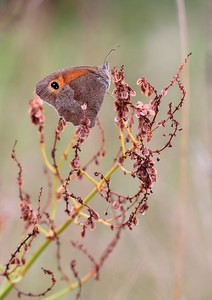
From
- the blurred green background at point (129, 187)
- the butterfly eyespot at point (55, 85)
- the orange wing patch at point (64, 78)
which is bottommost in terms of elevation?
the butterfly eyespot at point (55, 85)

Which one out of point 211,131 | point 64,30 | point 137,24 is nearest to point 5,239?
point 211,131

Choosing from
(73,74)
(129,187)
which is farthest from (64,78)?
(129,187)

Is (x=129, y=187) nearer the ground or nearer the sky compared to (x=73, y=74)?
nearer the sky

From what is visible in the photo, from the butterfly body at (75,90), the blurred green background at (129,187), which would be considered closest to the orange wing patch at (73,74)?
the butterfly body at (75,90)

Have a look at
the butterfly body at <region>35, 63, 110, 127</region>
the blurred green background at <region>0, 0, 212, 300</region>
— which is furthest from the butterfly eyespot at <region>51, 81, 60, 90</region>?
the blurred green background at <region>0, 0, 212, 300</region>

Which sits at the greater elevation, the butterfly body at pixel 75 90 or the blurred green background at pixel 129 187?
the blurred green background at pixel 129 187

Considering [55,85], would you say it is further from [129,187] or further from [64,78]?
[129,187]

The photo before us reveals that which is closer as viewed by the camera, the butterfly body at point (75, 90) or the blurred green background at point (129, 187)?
the butterfly body at point (75, 90)

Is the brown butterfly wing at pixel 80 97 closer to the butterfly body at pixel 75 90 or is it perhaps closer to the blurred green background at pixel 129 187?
the butterfly body at pixel 75 90
